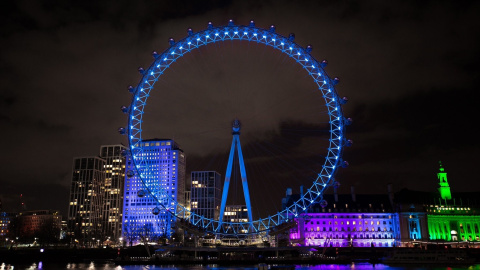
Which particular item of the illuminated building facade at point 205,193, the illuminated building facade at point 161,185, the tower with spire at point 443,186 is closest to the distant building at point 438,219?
the tower with spire at point 443,186

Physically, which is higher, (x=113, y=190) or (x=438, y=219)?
(x=113, y=190)

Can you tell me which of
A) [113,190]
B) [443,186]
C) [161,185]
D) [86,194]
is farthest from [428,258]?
[86,194]

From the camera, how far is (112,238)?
149 meters

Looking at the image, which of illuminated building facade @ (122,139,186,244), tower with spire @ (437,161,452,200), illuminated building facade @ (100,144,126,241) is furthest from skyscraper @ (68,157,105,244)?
tower with spire @ (437,161,452,200)

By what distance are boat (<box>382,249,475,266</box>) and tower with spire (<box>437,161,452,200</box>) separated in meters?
41.0

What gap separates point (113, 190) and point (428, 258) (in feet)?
419

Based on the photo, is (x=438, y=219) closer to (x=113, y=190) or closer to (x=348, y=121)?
(x=348, y=121)

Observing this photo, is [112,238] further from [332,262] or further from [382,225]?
[332,262]

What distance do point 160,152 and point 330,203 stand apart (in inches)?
2636

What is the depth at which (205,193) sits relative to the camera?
581 feet

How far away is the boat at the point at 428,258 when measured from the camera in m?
67.2

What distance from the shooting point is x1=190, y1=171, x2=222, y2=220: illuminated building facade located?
17400 centimetres

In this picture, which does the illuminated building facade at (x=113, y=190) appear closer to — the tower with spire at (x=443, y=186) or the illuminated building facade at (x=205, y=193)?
the illuminated building facade at (x=205, y=193)

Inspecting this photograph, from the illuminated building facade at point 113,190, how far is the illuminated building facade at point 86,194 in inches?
80.5
